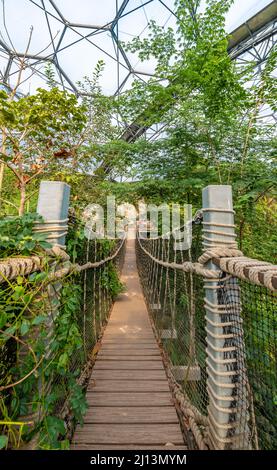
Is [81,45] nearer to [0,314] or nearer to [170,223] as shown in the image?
[170,223]

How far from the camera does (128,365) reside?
1583 millimetres

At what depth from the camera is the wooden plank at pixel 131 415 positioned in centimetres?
103

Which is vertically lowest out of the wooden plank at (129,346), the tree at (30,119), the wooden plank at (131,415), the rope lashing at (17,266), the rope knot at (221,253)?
the wooden plank at (131,415)

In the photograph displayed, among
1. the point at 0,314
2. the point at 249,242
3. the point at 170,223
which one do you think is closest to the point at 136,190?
the point at 170,223

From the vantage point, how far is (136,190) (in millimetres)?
2883

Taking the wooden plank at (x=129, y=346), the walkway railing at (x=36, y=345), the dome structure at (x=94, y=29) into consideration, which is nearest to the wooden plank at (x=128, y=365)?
the wooden plank at (x=129, y=346)

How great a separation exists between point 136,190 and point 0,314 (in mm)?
2588

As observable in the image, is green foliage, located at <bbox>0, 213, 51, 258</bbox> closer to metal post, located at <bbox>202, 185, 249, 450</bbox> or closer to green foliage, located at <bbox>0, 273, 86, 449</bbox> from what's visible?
green foliage, located at <bbox>0, 273, 86, 449</bbox>

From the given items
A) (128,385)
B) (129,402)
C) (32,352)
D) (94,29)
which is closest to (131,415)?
(129,402)

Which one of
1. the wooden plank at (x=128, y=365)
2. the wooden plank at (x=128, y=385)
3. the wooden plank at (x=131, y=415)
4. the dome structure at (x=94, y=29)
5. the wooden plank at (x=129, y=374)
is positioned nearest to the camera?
the wooden plank at (x=131, y=415)

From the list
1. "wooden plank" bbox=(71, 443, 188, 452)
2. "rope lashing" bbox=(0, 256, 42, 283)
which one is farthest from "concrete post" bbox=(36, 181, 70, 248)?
"wooden plank" bbox=(71, 443, 188, 452)

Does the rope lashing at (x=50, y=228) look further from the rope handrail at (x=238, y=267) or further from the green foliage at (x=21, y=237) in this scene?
the rope handrail at (x=238, y=267)

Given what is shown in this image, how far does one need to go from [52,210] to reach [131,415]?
43.5 inches

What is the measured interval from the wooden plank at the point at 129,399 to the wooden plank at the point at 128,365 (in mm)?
299
